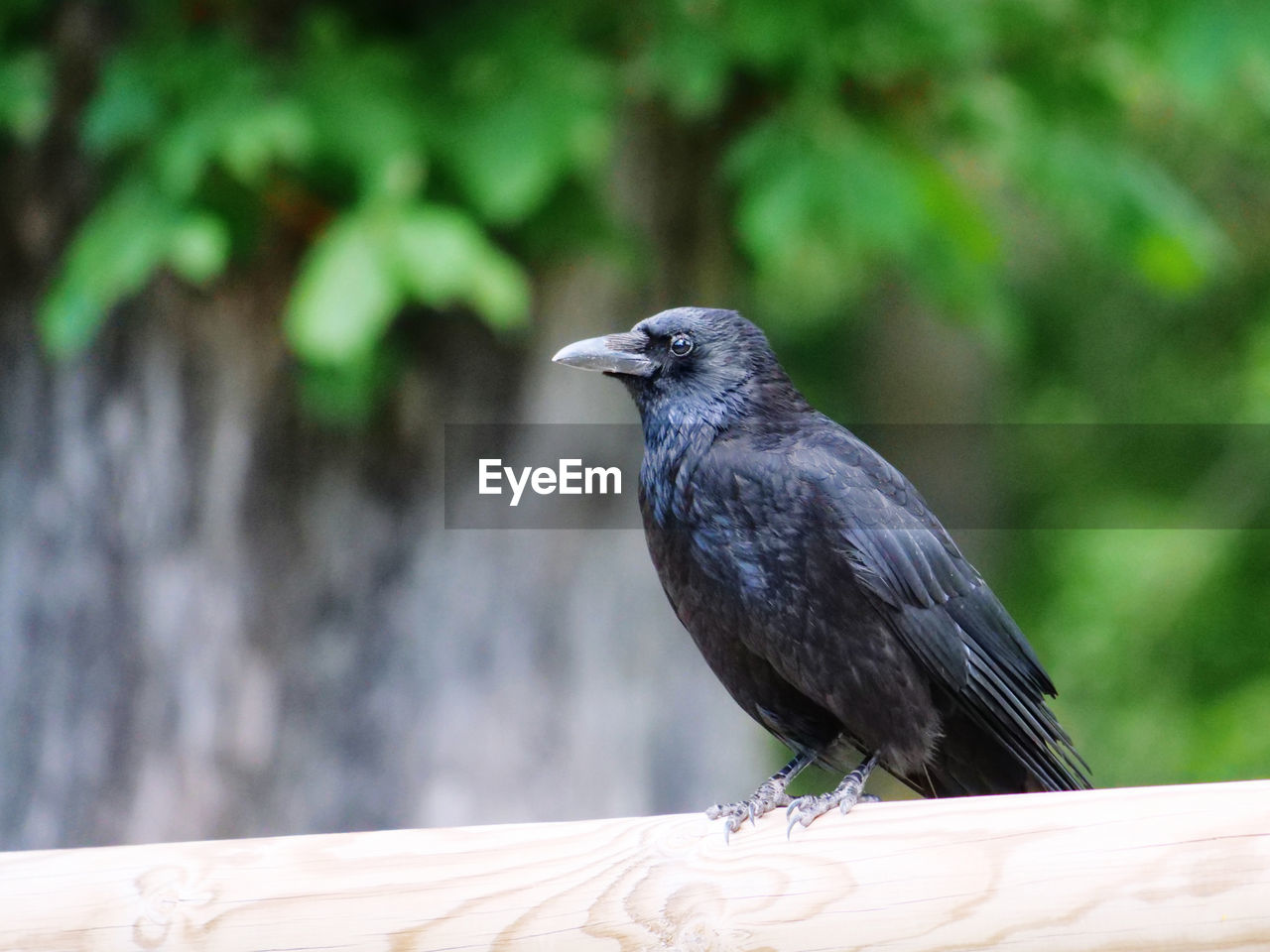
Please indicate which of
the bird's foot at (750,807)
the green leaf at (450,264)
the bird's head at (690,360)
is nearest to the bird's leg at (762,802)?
the bird's foot at (750,807)

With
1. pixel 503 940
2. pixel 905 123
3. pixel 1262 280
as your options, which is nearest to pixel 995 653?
pixel 503 940

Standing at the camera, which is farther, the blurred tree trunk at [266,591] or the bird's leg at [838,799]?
the blurred tree trunk at [266,591]

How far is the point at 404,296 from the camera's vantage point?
13.4 ft

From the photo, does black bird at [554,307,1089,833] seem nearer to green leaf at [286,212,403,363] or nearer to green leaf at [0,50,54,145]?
green leaf at [286,212,403,363]

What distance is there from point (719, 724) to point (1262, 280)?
4.21 meters

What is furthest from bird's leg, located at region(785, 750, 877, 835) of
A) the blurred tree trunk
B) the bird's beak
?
the blurred tree trunk

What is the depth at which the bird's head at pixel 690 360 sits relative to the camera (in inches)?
94.0

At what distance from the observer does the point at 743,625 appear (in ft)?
7.54

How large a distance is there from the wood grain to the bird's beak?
2.62ft

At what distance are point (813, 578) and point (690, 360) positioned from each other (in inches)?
17.2

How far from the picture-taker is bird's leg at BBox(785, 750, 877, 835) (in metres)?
2.16

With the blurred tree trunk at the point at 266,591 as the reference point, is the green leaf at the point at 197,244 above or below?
above

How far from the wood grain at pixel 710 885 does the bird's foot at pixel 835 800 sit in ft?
0.83

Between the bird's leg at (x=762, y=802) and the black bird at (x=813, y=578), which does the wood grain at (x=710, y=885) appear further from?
the black bird at (x=813, y=578)
